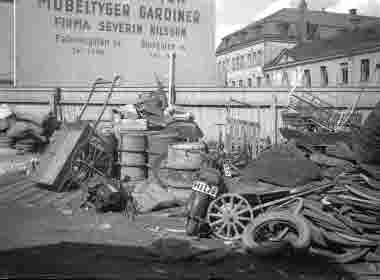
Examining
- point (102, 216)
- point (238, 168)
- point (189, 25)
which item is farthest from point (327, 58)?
point (102, 216)

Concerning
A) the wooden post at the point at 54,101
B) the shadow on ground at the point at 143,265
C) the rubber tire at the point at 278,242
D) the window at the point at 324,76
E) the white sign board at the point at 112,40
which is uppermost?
the window at the point at 324,76

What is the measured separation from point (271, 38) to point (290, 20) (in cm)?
742

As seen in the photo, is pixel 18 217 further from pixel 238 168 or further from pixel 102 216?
pixel 238 168

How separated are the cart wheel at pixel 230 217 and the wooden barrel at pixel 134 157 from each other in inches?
127


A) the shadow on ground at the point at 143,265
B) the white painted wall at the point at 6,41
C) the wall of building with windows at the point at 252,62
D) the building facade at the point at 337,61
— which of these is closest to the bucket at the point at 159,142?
the shadow on ground at the point at 143,265

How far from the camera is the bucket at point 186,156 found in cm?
829

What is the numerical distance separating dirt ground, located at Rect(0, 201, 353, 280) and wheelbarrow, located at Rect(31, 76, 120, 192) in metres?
1.73

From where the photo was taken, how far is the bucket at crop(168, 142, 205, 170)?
27.2 feet

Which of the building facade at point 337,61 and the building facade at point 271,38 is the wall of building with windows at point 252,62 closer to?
the building facade at point 271,38

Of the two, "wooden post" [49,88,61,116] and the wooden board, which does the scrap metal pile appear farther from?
"wooden post" [49,88,61,116]

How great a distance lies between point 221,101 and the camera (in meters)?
12.4

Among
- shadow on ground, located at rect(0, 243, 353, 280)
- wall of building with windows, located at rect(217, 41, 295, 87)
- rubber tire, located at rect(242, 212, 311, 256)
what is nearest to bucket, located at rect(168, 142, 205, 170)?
rubber tire, located at rect(242, 212, 311, 256)

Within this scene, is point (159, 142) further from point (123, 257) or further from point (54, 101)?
point (54, 101)

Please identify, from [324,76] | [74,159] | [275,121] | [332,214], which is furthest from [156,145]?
[324,76]
